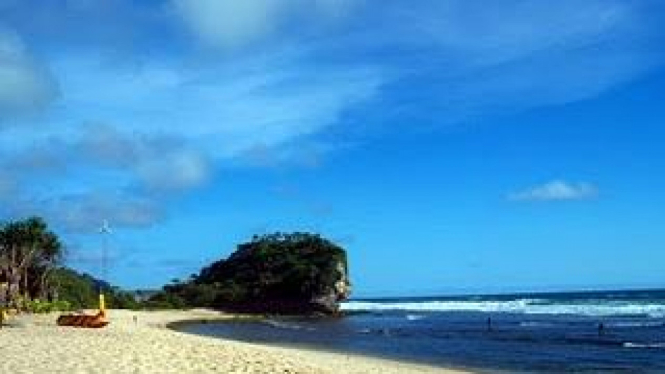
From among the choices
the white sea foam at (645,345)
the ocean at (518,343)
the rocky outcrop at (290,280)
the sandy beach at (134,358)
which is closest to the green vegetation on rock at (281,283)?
the rocky outcrop at (290,280)

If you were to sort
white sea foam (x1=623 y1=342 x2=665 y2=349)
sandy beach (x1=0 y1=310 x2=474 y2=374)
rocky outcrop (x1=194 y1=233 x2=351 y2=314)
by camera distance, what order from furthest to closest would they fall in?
rocky outcrop (x1=194 y1=233 x2=351 y2=314)
white sea foam (x1=623 y1=342 x2=665 y2=349)
sandy beach (x1=0 y1=310 x2=474 y2=374)

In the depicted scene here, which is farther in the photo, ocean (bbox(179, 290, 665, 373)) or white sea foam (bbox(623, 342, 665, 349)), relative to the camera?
white sea foam (bbox(623, 342, 665, 349))

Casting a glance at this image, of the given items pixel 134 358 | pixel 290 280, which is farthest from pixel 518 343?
pixel 290 280

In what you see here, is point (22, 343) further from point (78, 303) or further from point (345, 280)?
point (345, 280)

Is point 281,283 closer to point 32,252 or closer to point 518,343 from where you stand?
point 32,252

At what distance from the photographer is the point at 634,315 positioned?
274ft

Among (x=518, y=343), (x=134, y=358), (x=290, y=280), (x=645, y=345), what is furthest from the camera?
(x=290, y=280)

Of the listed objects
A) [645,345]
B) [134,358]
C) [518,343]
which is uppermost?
[134,358]

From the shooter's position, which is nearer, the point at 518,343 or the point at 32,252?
the point at 518,343

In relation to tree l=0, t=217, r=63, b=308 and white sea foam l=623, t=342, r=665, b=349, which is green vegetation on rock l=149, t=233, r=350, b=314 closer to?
tree l=0, t=217, r=63, b=308

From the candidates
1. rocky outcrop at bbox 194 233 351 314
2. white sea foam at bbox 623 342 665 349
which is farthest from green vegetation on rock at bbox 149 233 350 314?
white sea foam at bbox 623 342 665 349

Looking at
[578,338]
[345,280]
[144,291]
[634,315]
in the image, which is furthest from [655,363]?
[144,291]

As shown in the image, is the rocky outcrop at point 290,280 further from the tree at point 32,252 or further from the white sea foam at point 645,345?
the white sea foam at point 645,345

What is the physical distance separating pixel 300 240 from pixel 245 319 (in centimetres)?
2552
